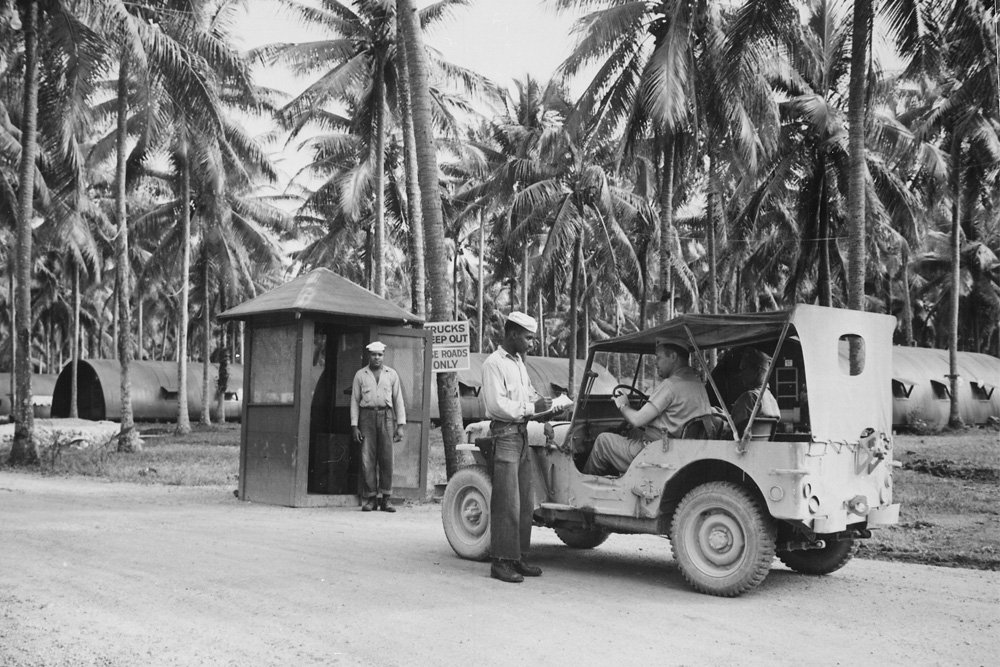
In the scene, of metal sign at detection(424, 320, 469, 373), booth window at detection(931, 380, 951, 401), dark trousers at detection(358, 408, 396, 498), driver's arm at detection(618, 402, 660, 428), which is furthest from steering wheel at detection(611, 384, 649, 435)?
booth window at detection(931, 380, 951, 401)

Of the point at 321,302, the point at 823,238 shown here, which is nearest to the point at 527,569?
the point at 321,302

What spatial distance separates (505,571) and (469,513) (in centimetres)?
110

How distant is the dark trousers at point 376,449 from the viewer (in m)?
11.7

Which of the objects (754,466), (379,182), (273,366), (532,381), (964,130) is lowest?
(754,466)

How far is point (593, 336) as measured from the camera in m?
65.1

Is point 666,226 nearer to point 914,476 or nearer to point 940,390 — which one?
point 914,476

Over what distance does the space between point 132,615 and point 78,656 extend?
2.81 feet

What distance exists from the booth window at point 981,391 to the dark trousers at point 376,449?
32.0 meters

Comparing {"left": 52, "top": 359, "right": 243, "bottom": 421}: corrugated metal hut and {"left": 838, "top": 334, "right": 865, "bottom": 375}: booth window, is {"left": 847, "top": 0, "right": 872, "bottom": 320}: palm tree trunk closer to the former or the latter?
{"left": 838, "top": 334, "right": 865, "bottom": 375}: booth window

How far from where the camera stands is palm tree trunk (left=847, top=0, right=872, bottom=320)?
592 inches

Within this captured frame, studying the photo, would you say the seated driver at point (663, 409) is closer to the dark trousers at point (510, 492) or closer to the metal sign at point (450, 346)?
the dark trousers at point (510, 492)

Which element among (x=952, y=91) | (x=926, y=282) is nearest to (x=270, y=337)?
(x=952, y=91)

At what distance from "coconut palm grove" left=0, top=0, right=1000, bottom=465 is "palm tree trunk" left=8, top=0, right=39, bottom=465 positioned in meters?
0.05

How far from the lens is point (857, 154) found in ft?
50.7
